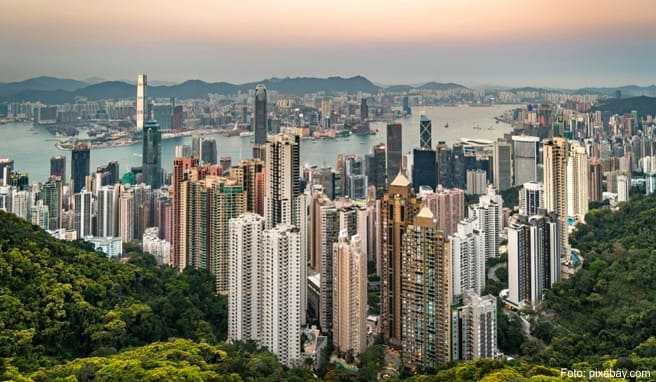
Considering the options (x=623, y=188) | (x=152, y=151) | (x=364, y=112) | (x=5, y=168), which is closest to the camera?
(x=5, y=168)

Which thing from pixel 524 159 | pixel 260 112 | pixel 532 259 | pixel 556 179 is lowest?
pixel 532 259

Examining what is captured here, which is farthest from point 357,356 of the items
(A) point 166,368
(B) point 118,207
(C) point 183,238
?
(B) point 118,207

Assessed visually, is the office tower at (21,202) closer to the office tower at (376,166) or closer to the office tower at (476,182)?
the office tower at (376,166)

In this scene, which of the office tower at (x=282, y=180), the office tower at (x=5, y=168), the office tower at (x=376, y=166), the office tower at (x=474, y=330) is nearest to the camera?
the office tower at (x=474, y=330)

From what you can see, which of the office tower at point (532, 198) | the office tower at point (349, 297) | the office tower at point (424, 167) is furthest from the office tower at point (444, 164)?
the office tower at point (349, 297)

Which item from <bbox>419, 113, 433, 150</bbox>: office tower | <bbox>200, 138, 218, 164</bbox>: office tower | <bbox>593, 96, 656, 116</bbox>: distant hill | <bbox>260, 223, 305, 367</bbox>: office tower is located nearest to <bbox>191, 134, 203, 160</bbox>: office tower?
<bbox>200, 138, 218, 164</bbox>: office tower

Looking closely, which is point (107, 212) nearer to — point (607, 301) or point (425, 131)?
point (425, 131)

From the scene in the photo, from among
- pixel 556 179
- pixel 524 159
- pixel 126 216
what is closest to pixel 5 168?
pixel 126 216

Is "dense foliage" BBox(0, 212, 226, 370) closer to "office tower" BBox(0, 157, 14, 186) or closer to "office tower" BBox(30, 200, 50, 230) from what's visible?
"office tower" BBox(30, 200, 50, 230)
